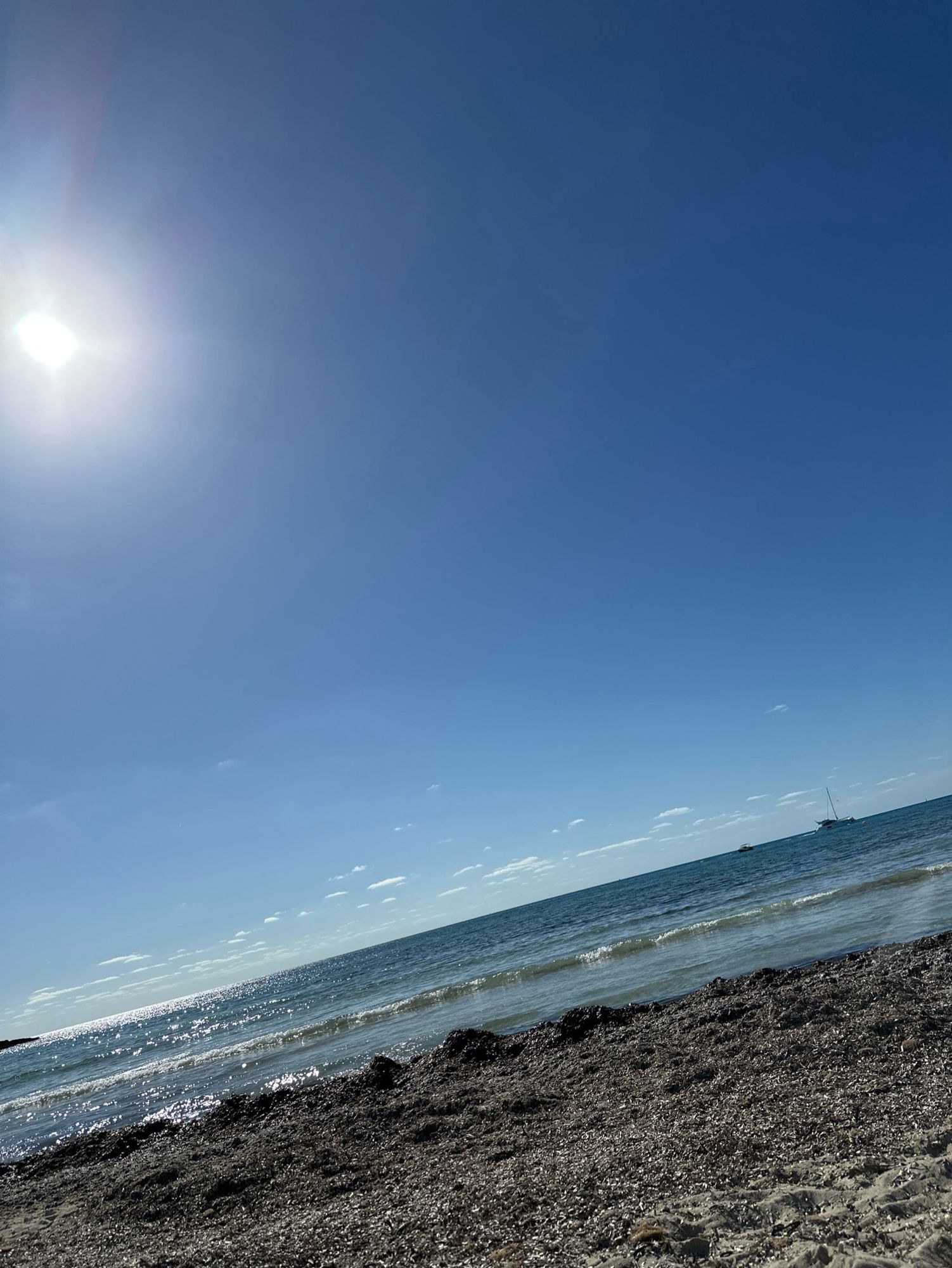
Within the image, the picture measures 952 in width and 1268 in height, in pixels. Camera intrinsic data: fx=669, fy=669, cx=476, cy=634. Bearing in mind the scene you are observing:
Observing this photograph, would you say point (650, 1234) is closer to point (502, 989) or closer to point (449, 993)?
point (502, 989)

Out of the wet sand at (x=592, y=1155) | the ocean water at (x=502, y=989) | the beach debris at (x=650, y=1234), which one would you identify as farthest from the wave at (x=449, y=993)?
the beach debris at (x=650, y=1234)

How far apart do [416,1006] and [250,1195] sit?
19265 mm

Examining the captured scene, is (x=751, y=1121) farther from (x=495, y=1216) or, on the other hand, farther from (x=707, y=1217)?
(x=495, y=1216)

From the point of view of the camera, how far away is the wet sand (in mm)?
5664

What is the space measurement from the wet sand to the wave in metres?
11.9

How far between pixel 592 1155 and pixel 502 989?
1969 centimetres

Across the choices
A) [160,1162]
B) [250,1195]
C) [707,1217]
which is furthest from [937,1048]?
[160,1162]


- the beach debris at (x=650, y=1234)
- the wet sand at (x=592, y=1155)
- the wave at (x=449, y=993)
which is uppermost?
the beach debris at (x=650, y=1234)

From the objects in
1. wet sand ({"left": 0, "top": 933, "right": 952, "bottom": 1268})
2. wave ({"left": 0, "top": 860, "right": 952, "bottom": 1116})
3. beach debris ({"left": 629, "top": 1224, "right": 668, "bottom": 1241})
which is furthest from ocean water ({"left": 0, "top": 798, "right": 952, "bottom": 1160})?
beach debris ({"left": 629, "top": 1224, "right": 668, "bottom": 1241})

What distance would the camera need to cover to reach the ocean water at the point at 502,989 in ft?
62.7

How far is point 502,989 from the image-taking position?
1020 inches

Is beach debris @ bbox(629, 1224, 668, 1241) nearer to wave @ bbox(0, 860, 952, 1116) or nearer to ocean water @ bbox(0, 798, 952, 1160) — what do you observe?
ocean water @ bbox(0, 798, 952, 1160)

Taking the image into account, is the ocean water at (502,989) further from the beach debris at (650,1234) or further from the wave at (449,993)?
the beach debris at (650,1234)

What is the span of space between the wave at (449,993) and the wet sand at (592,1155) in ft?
39.1
